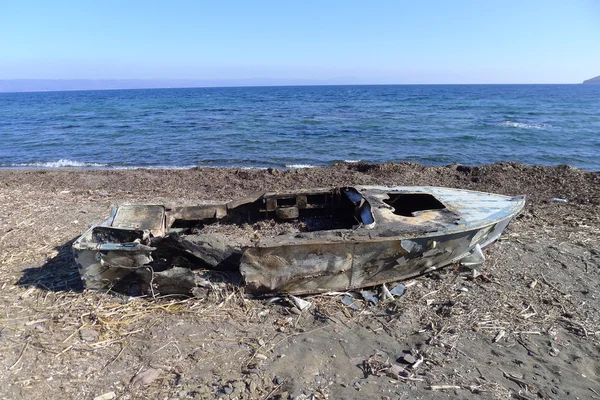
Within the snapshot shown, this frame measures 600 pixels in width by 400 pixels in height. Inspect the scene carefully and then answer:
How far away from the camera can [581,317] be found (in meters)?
4.48

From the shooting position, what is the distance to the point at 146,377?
3439mm

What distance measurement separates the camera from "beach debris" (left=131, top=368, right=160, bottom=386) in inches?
133

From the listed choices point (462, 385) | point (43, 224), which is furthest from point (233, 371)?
point (43, 224)

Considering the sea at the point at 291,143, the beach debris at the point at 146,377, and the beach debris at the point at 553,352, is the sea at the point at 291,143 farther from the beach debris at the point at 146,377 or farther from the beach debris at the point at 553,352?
the beach debris at the point at 146,377

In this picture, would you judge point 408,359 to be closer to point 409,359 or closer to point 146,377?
point 409,359

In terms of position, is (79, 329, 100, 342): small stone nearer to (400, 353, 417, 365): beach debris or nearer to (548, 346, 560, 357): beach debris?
(400, 353, 417, 365): beach debris

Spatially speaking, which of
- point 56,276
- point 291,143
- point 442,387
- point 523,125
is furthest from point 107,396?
point 523,125

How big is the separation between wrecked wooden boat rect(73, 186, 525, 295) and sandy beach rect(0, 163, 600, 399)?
246 mm

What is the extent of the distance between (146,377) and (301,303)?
5.77ft

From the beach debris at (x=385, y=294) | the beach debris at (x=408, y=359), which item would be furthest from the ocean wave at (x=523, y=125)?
the beach debris at (x=408, y=359)

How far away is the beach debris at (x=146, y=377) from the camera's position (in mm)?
3383

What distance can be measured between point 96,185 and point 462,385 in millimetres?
9994

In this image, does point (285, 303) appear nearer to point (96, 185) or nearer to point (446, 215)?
point (446, 215)

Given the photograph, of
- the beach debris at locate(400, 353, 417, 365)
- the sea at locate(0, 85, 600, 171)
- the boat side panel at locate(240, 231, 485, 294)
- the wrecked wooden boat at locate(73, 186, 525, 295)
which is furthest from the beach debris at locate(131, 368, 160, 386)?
the sea at locate(0, 85, 600, 171)
